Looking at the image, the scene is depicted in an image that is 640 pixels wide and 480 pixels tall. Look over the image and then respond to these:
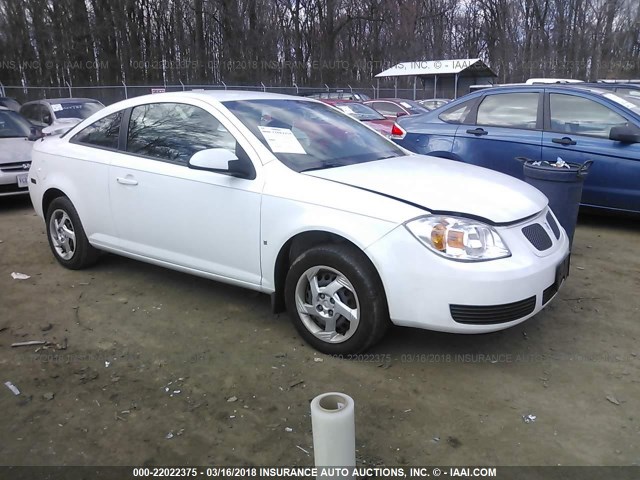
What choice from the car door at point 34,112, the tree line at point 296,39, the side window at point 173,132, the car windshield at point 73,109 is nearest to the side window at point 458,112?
the side window at point 173,132

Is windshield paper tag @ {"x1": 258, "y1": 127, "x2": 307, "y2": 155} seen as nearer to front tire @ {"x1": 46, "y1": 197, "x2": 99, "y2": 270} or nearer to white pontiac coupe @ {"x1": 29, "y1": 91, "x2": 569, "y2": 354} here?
white pontiac coupe @ {"x1": 29, "y1": 91, "x2": 569, "y2": 354}

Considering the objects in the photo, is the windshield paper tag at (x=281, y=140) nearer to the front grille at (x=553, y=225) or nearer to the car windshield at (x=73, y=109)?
the front grille at (x=553, y=225)

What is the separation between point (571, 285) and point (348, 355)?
7.47ft

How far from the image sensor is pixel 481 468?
7.88 feet

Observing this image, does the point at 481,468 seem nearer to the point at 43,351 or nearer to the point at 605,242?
the point at 43,351

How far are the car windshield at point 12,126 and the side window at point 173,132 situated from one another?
520 cm

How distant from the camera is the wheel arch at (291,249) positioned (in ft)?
10.8

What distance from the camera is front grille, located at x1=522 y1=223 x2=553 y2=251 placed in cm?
319

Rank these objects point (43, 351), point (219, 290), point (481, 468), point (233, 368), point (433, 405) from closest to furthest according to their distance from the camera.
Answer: point (481, 468), point (433, 405), point (233, 368), point (43, 351), point (219, 290)

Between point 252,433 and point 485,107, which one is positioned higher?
point 485,107

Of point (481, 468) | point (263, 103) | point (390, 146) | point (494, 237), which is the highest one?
point (263, 103)

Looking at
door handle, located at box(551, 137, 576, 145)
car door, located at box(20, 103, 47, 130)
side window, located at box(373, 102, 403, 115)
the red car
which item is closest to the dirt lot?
door handle, located at box(551, 137, 576, 145)

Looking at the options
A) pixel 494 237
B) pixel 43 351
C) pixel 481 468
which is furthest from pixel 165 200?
pixel 481 468

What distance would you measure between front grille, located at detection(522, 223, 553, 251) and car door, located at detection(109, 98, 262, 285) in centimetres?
165
